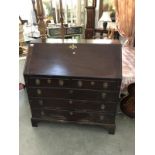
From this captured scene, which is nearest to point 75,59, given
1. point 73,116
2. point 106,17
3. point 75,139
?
point 73,116

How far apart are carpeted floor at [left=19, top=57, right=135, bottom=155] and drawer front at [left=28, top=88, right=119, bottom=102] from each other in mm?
460

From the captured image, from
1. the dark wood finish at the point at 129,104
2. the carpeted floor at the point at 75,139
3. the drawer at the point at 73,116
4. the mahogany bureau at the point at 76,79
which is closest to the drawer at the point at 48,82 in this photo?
the mahogany bureau at the point at 76,79

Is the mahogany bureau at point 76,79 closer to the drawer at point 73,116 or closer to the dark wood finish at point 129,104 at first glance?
the drawer at point 73,116

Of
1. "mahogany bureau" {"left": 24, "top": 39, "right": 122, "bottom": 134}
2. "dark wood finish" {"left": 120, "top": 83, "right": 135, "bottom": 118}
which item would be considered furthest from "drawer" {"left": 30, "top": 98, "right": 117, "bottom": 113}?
"dark wood finish" {"left": 120, "top": 83, "right": 135, "bottom": 118}

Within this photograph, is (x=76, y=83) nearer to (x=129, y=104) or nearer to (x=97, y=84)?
(x=97, y=84)

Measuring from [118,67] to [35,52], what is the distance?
0.89 m

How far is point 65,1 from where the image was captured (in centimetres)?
393

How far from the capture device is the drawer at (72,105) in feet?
6.47

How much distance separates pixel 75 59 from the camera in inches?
76.1

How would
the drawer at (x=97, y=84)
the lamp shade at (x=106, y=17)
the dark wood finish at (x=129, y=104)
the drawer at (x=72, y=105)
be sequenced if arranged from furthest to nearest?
the lamp shade at (x=106, y=17) < the dark wood finish at (x=129, y=104) < the drawer at (x=72, y=105) < the drawer at (x=97, y=84)

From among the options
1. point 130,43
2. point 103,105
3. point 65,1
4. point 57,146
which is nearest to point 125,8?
point 130,43

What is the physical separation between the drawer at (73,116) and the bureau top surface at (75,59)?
0.47 metres

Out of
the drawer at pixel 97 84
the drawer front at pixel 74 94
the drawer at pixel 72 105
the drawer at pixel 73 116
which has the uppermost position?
the drawer at pixel 97 84

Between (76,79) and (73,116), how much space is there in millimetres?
482
